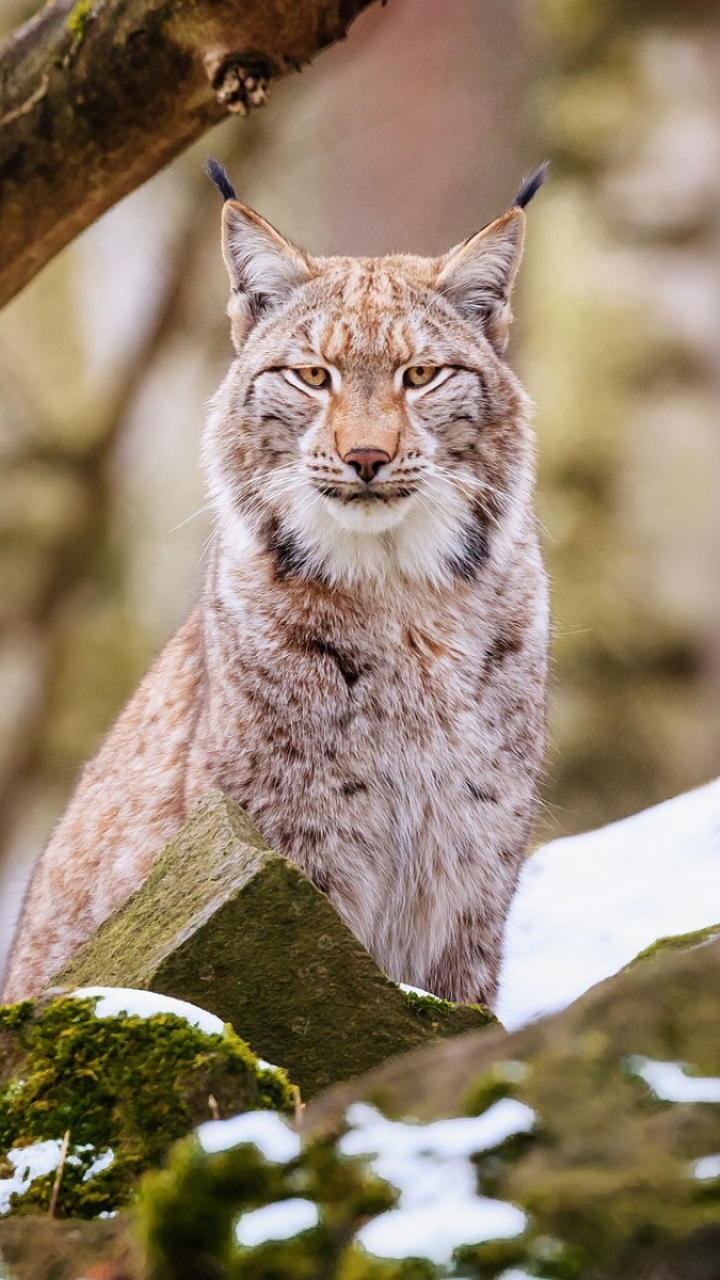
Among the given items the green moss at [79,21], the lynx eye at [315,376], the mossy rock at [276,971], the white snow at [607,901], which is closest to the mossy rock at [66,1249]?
the mossy rock at [276,971]

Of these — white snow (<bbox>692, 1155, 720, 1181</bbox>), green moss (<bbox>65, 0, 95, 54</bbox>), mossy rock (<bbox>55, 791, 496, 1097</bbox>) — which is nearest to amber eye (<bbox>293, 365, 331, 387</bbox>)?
green moss (<bbox>65, 0, 95, 54</bbox>)

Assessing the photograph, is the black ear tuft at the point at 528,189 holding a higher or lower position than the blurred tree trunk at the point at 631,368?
lower

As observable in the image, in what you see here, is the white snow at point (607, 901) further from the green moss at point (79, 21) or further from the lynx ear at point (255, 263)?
the green moss at point (79, 21)

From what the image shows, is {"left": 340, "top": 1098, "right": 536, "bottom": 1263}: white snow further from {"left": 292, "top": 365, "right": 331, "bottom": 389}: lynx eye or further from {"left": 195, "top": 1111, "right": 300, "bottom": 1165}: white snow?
{"left": 292, "top": 365, "right": 331, "bottom": 389}: lynx eye

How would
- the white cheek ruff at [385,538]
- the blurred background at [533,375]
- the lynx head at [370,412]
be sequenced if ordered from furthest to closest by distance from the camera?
the blurred background at [533,375] < the white cheek ruff at [385,538] < the lynx head at [370,412]

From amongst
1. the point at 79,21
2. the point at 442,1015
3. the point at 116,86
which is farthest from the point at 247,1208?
the point at 79,21

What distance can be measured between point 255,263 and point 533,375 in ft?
25.7

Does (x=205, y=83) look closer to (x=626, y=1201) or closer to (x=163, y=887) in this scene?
(x=163, y=887)

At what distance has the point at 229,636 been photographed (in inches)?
208

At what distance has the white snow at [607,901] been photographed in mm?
5363

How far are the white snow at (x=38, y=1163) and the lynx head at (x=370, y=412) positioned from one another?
90.7 inches

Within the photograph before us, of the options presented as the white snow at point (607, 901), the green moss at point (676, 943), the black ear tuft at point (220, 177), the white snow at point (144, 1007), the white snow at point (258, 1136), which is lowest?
the white snow at point (258, 1136)

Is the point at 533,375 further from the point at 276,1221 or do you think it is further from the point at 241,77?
the point at 276,1221

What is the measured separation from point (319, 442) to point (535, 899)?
94.3 inches
